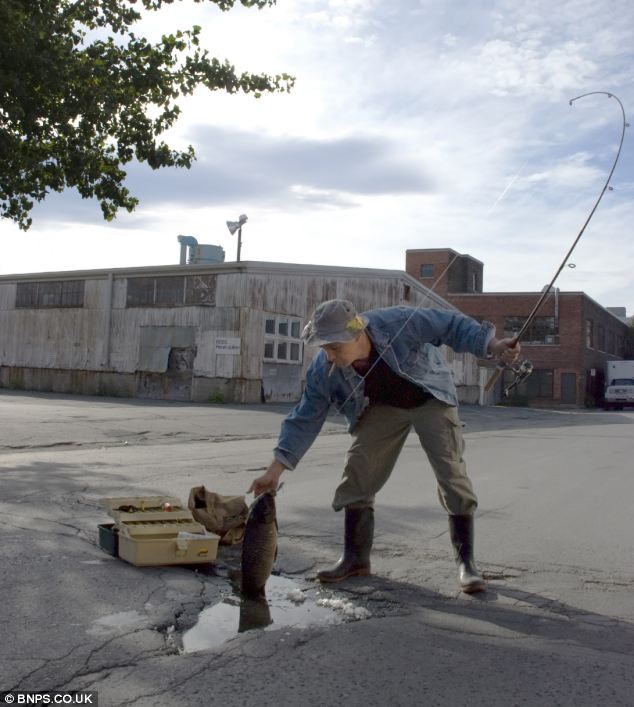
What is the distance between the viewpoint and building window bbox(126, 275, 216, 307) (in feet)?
88.5

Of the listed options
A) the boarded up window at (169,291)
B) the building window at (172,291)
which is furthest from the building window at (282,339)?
the boarded up window at (169,291)

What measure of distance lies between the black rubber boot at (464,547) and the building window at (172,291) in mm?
22649

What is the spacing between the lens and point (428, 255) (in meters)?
55.0

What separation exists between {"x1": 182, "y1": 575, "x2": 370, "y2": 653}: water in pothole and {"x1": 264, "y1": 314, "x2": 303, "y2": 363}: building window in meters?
22.7

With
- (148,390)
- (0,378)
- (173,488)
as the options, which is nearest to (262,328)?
(148,390)

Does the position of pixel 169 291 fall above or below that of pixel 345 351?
above

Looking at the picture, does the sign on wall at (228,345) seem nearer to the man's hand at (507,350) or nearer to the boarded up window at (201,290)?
the boarded up window at (201,290)

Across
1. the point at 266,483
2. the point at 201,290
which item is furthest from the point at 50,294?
the point at 266,483

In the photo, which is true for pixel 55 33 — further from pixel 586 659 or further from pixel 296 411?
pixel 586 659

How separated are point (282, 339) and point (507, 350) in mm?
23550

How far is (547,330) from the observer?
49625mm

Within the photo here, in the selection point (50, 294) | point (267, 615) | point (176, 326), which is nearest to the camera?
point (267, 615)

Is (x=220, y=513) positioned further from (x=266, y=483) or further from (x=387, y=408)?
(x=387, y=408)

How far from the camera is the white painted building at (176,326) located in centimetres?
2645
